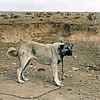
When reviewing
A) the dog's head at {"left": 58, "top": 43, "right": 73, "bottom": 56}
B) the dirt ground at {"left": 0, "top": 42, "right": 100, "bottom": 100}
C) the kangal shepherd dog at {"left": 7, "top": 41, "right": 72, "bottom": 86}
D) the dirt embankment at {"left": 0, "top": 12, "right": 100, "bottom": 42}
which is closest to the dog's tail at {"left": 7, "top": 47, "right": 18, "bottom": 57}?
the kangal shepherd dog at {"left": 7, "top": 41, "right": 72, "bottom": 86}

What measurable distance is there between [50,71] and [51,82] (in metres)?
1.69

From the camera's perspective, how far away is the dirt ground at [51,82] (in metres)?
8.90

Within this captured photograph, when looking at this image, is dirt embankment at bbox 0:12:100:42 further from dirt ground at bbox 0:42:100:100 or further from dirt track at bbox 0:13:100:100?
dirt ground at bbox 0:42:100:100

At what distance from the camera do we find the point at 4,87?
9656 millimetres

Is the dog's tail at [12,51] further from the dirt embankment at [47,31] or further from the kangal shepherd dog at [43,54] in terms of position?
the dirt embankment at [47,31]

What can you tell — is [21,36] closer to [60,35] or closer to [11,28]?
[11,28]

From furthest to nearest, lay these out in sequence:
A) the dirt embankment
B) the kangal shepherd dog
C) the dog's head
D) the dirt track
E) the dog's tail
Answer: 1. the dirt embankment
2. the dog's tail
3. the kangal shepherd dog
4. the dog's head
5. the dirt track

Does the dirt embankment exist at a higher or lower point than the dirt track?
higher

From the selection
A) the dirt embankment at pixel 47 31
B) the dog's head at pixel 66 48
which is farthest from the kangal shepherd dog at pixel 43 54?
the dirt embankment at pixel 47 31

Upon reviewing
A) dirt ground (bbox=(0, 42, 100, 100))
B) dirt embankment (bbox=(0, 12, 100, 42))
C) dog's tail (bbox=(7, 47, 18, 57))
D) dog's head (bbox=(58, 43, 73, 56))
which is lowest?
dirt ground (bbox=(0, 42, 100, 100))

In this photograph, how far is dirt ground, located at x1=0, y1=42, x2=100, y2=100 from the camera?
890cm

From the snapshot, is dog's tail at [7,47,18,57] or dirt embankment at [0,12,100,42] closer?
dog's tail at [7,47,18,57]

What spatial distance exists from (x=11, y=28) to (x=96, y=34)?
666cm

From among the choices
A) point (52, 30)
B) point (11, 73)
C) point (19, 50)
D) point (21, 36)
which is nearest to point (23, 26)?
point (21, 36)
